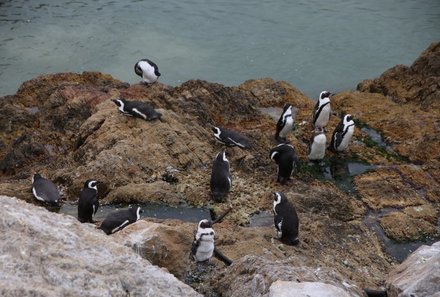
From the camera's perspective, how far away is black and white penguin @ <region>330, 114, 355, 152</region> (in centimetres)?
1203

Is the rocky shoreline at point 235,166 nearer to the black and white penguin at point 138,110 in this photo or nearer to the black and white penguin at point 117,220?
the black and white penguin at point 138,110

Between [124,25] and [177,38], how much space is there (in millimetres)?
2585

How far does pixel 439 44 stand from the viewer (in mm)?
17359

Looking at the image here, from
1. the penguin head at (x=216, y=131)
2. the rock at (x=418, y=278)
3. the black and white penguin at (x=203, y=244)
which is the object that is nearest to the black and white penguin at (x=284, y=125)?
the penguin head at (x=216, y=131)

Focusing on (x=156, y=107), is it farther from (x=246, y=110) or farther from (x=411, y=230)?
(x=411, y=230)

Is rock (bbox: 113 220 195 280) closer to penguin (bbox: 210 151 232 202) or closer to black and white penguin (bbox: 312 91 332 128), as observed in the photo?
penguin (bbox: 210 151 232 202)

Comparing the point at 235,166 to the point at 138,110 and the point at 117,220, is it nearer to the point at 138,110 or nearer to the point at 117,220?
the point at 138,110

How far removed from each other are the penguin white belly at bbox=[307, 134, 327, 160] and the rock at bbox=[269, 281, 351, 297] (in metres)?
6.74

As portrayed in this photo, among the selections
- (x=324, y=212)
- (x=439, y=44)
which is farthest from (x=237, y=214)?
(x=439, y=44)

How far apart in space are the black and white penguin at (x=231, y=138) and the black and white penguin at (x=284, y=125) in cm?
101

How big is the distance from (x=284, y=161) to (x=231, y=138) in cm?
120

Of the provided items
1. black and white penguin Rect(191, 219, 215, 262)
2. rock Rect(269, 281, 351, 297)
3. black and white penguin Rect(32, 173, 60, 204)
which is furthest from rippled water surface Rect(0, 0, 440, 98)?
→ rock Rect(269, 281, 351, 297)

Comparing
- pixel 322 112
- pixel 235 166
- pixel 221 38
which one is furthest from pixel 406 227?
pixel 221 38

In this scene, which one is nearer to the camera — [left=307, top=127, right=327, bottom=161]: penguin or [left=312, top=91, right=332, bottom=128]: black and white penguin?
[left=307, top=127, right=327, bottom=161]: penguin
